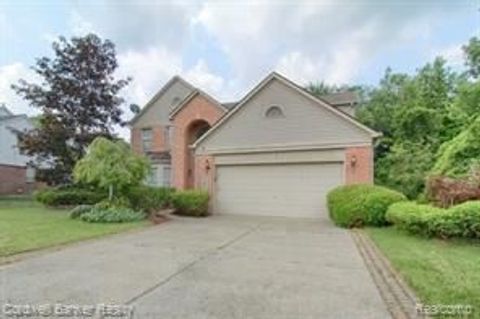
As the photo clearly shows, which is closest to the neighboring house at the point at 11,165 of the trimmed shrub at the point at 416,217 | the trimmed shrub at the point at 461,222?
the trimmed shrub at the point at 416,217

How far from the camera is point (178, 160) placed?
84.6 ft

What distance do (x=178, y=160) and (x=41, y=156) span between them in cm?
737

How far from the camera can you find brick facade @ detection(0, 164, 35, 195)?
35.4m

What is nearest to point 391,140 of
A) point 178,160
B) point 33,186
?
point 178,160

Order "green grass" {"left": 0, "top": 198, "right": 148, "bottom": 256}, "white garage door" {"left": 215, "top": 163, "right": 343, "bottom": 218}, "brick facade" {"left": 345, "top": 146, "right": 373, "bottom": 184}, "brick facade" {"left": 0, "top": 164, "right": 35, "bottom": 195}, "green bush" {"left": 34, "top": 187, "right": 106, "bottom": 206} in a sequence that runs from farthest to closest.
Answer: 1. "brick facade" {"left": 0, "top": 164, "right": 35, "bottom": 195}
2. "green bush" {"left": 34, "top": 187, "right": 106, "bottom": 206}
3. "white garage door" {"left": 215, "top": 163, "right": 343, "bottom": 218}
4. "brick facade" {"left": 345, "top": 146, "right": 373, "bottom": 184}
5. "green grass" {"left": 0, "top": 198, "right": 148, "bottom": 256}

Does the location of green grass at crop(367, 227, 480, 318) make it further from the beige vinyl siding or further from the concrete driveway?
the beige vinyl siding

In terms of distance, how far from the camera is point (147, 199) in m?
19.0

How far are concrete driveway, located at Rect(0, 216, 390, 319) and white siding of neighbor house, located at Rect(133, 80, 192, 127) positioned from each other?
69.1 feet

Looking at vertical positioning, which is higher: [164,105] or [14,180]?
[164,105]

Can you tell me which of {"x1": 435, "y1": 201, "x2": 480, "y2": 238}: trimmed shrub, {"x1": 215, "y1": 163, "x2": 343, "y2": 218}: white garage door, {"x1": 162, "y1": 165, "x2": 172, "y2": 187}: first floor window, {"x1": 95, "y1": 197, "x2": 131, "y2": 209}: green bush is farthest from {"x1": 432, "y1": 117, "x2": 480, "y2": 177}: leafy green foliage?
{"x1": 162, "y1": 165, "x2": 172, "y2": 187}: first floor window

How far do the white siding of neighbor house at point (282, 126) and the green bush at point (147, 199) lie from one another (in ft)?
10.1

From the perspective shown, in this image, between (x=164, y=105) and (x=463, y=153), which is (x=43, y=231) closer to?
(x=463, y=153)

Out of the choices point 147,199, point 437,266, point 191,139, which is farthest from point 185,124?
point 437,266

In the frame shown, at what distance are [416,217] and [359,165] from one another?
244 inches
